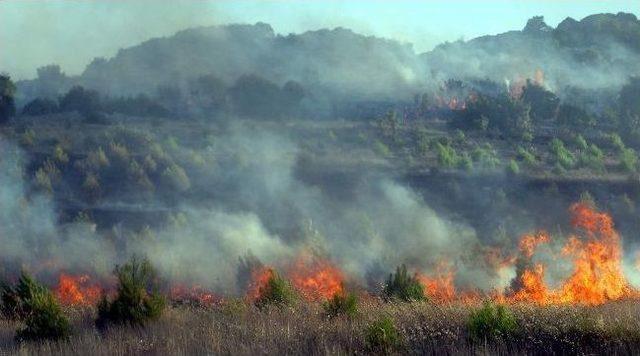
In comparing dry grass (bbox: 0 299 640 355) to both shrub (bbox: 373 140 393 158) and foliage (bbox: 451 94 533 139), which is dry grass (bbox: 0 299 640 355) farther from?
foliage (bbox: 451 94 533 139)

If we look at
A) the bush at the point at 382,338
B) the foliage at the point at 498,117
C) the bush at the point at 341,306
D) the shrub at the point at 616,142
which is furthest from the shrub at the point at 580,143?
the bush at the point at 382,338

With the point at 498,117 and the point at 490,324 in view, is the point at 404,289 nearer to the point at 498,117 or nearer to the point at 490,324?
the point at 490,324

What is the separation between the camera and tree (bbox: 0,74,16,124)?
48656 millimetres

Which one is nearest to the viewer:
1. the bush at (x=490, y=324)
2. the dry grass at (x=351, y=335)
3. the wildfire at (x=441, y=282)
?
the dry grass at (x=351, y=335)

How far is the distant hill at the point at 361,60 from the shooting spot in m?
76.2

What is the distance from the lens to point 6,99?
162 ft

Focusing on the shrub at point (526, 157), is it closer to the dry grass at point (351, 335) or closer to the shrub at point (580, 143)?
the shrub at point (580, 143)

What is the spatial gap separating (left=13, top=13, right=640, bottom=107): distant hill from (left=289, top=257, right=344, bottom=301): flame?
141ft

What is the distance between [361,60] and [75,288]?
77.6 m

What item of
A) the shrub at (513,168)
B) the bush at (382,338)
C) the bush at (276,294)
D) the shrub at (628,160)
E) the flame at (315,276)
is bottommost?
the flame at (315,276)

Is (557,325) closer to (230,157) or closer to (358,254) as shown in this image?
(358,254)

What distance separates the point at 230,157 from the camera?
39.5 metres

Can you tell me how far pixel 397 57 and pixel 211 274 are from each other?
77665mm

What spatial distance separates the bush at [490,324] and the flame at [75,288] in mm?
14554
